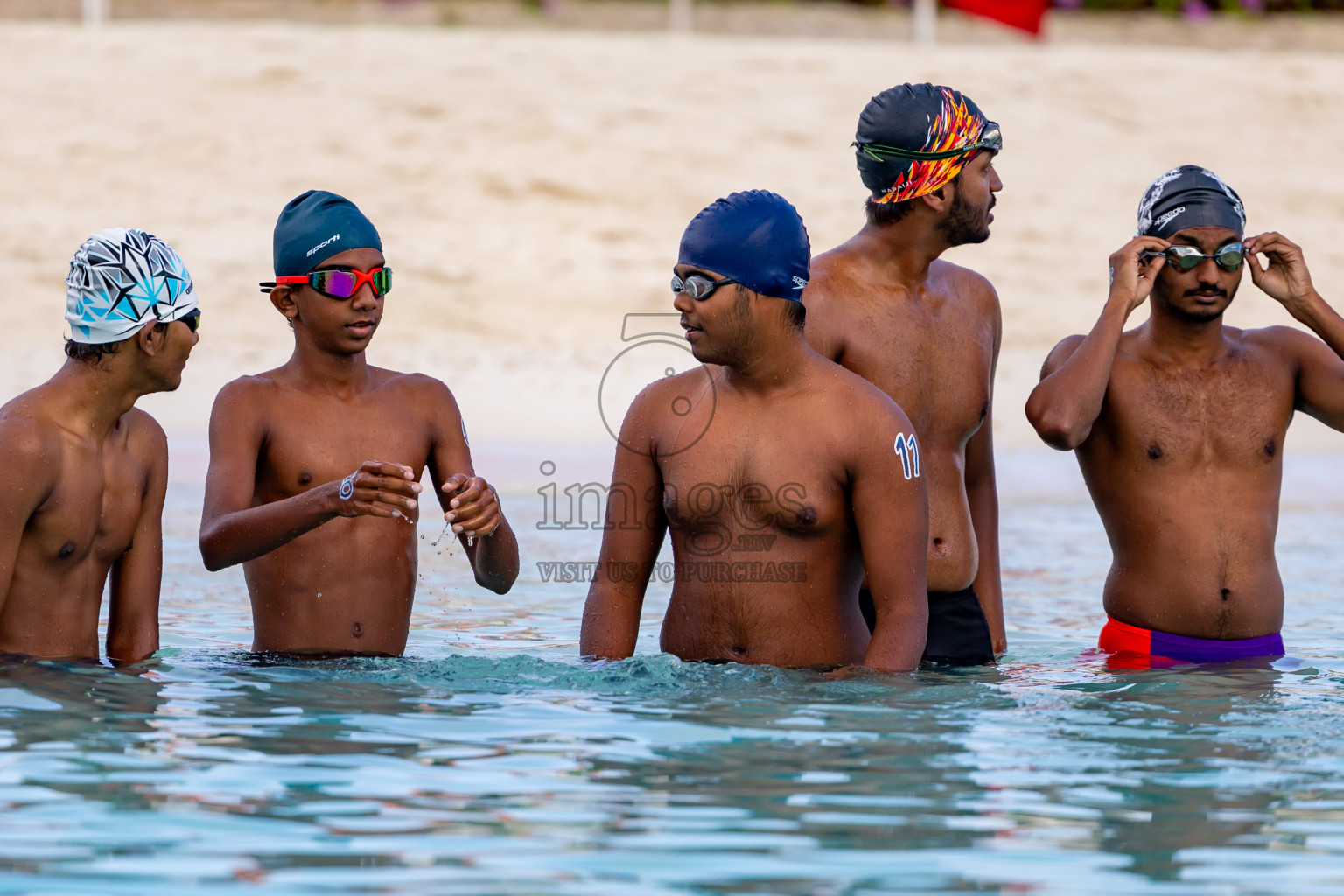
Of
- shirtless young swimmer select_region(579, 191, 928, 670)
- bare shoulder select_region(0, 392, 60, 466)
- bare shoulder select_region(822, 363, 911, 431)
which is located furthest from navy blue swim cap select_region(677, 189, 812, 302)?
bare shoulder select_region(0, 392, 60, 466)

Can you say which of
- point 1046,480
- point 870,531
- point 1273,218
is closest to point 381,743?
point 870,531

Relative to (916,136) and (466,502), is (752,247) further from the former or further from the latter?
(466,502)

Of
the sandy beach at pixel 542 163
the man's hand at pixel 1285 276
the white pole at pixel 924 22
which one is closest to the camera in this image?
the man's hand at pixel 1285 276

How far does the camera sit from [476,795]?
4336 millimetres

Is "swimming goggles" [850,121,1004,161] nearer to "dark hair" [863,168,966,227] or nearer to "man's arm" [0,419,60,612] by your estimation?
"dark hair" [863,168,966,227]

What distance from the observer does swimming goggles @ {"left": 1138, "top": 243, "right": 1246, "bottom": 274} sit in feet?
18.9

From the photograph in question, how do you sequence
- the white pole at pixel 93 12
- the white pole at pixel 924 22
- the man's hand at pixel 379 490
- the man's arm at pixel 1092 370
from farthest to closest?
1. the white pole at pixel 924 22
2. the white pole at pixel 93 12
3. the man's arm at pixel 1092 370
4. the man's hand at pixel 379 490

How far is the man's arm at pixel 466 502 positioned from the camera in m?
5.01

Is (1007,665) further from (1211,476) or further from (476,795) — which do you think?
(476,795)

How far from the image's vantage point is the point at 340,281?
18.0ft

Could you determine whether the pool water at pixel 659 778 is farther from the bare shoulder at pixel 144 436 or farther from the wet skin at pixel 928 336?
the bare shoulder at pixel 144 436

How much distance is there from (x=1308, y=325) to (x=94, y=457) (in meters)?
3.91

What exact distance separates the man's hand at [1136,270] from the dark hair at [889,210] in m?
0.65

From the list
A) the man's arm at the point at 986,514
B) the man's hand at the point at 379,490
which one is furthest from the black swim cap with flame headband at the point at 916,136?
the man's hand at the point at 379,490
